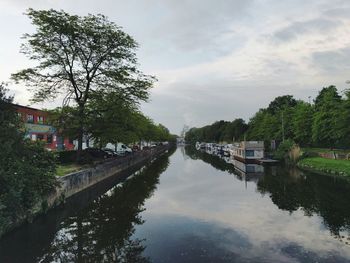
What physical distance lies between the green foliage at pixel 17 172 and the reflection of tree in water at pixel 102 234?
8.76 feet

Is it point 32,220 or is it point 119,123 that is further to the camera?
point 119,123

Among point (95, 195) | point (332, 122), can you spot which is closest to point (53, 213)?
point (95, 195)

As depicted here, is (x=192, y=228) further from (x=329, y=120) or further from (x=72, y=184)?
(x=329, y=120)

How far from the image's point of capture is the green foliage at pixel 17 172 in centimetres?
1975

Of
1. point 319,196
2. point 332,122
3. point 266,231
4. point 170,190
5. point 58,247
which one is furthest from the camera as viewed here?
point 332,122

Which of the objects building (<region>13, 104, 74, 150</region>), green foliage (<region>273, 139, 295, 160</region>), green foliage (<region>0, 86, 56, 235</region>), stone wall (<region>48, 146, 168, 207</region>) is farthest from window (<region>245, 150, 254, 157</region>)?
Answer: green foliage (<region>0, 86, 56, 235</region>)

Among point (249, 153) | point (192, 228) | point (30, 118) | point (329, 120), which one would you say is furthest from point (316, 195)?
point (30, 118)

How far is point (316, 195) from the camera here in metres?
35.9

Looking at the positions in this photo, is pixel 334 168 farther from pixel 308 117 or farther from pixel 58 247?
pixel 58 247

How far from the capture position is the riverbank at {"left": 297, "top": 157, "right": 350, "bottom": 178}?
161ft

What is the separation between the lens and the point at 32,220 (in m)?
23.2

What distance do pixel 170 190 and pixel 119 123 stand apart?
1305cm

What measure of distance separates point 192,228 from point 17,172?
1126cm

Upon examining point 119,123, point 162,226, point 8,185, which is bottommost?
point 162,226
